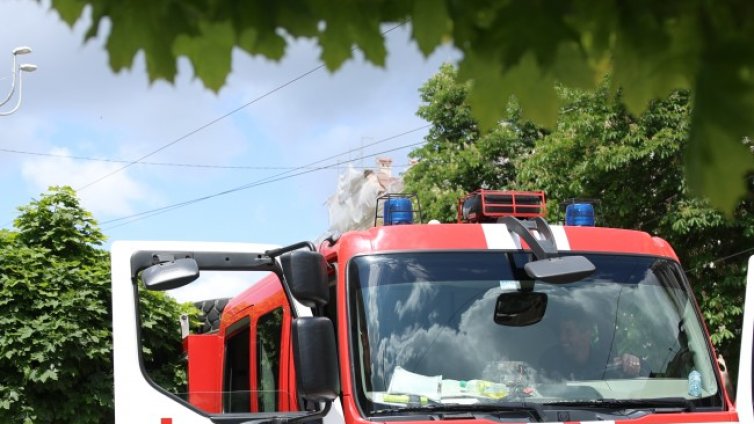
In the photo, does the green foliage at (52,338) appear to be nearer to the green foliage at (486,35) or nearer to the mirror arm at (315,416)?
the mirror arm at (315,416)

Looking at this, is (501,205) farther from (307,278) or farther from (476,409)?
(307,278)

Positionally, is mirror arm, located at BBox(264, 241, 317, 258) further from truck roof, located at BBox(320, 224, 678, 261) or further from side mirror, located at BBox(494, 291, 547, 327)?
side mirror, located at BBox(494, 291, 547, 327)

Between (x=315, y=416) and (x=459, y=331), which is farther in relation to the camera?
(x=459, y=331)

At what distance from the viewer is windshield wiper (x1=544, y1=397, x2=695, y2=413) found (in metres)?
4.44

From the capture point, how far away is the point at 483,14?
165cm

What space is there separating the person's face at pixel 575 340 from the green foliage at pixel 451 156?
11.6m

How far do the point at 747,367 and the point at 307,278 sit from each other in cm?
222

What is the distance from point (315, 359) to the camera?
4.10 meters

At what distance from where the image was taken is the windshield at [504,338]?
4.43 metres

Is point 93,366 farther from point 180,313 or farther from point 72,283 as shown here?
point 180,313

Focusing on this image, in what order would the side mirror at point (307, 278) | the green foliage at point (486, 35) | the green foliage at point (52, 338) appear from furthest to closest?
the green foliage at point (52, 338) < the side mirror at point (307, 278) < the green foliage at point (486, 35)

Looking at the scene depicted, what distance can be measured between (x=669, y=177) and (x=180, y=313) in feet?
25.1

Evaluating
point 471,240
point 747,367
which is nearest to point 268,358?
point 471,240

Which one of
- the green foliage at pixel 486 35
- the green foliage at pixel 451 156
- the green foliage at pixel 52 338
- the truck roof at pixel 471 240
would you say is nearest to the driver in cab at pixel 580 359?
the truck roof at pixel 471 240
